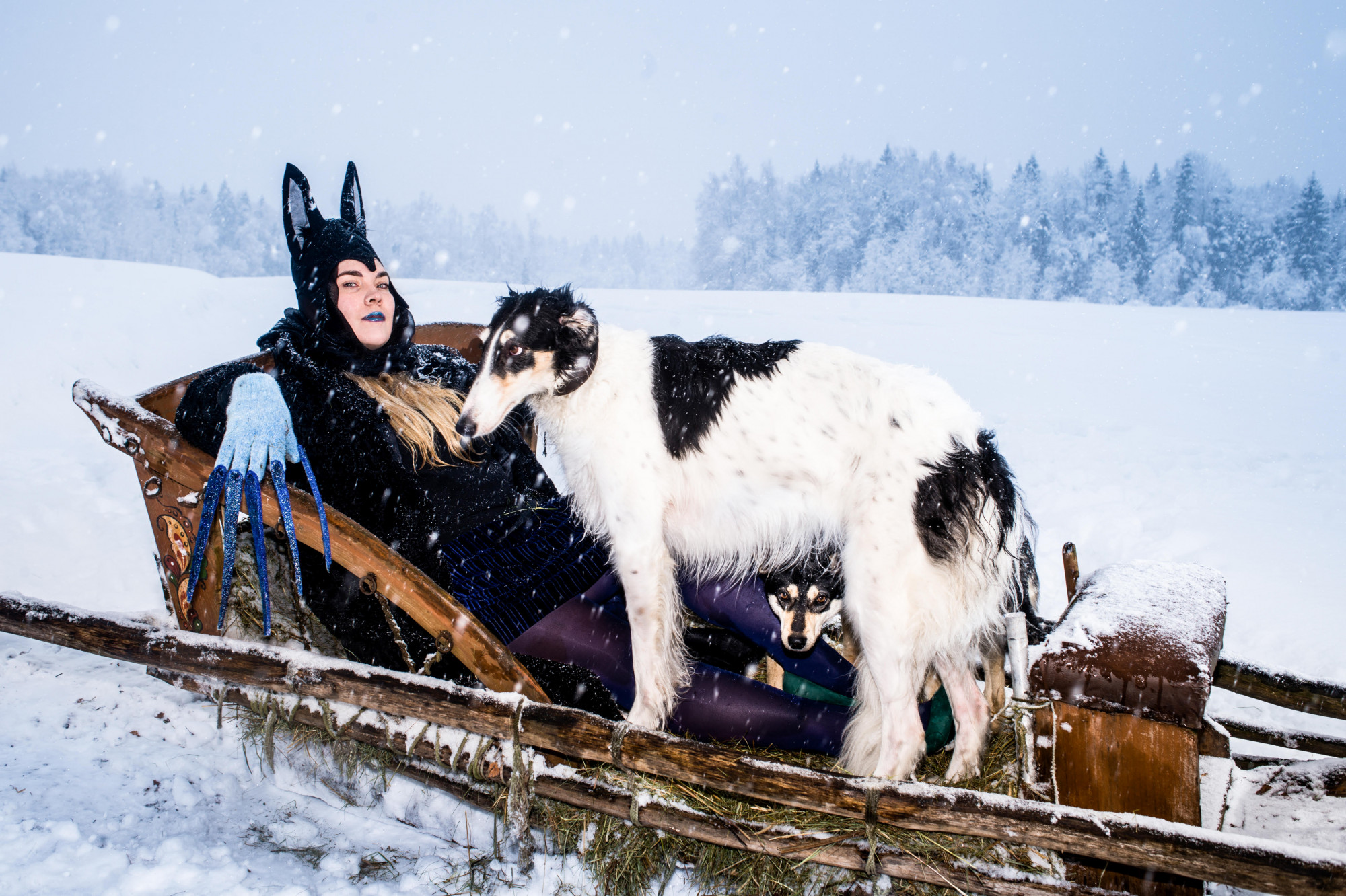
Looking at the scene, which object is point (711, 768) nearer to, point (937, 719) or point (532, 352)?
point (937, 719)

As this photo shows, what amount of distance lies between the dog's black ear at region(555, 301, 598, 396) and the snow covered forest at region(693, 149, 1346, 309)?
23.4 m

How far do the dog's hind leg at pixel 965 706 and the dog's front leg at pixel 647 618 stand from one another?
36.8 inches

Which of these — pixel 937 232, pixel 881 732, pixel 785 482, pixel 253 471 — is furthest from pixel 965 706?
pixel 937 232

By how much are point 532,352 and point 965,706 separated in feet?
6.11

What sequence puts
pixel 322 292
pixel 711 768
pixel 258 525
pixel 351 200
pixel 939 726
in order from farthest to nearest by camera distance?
pixel 351 200
pixel 322 292
pixel 939 726
pixel 258 525
pixel 711 768

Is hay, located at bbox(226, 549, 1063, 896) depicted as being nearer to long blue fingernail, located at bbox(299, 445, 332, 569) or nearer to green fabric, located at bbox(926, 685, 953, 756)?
green fabric, located at bbox(926, 685, 953, 756)

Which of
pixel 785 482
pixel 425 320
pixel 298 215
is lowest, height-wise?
pixel 785 482

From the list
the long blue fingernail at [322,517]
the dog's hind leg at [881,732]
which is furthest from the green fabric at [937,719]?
the long blue fingernail at [322,517]

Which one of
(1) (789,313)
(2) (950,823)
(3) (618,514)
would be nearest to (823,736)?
(2) (950,823)

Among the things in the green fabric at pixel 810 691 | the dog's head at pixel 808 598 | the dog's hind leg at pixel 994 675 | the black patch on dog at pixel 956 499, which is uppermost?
the black patch on dog at pixel 956 499

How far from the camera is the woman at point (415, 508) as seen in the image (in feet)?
8.10

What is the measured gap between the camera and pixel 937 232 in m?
24.8

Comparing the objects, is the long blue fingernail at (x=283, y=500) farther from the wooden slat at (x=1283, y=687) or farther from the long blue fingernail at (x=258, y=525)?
the wooden slat at (x=1283, y=687)

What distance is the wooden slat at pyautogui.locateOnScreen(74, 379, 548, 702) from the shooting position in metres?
2.12
